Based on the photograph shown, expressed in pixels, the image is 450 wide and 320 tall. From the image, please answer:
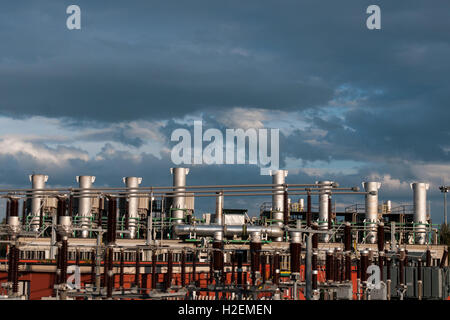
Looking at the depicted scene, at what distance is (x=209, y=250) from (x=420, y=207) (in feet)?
97.2

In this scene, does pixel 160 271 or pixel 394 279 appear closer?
pixel 160 271

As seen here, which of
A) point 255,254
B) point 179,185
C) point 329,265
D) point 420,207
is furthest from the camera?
point 420,207

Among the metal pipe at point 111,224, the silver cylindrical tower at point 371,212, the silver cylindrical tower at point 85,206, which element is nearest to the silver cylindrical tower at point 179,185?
the silver cylindrical tower at point 85,206

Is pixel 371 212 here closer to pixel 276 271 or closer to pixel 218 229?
pixel 218 229

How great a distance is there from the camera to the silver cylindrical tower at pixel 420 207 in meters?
67.0

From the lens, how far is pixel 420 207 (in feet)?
221

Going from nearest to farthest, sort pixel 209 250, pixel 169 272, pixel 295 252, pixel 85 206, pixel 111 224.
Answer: pixel 111 224, pixel 295 252, pixel 169 272, pixel 209 250, pixel 85 206

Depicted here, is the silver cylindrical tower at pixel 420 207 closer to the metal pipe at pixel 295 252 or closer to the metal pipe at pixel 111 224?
the metal pipe at pixel 295 252

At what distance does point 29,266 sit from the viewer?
43.2m

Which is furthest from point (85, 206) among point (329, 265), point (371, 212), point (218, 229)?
point (329, 265)

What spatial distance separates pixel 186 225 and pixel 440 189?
37119mm
